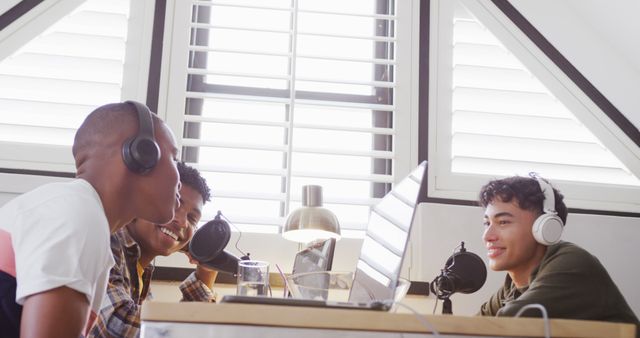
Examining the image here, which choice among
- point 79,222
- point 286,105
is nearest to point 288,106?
point 286,105

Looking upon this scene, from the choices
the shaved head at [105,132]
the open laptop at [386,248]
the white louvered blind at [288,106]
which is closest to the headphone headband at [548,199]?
the white louvered blind at [288,106]

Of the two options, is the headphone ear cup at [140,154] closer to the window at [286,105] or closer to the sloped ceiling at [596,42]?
the window at [286,105]

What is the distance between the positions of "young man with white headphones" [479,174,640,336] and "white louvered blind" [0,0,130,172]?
1497 mm

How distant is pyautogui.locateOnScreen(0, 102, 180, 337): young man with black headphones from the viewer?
1.03 m

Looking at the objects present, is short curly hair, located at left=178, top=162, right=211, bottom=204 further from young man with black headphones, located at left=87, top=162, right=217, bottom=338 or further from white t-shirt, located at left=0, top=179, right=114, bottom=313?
white t-shirt, located at left=0, top=179, right=114, bottom=313

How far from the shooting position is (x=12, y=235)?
1.12m

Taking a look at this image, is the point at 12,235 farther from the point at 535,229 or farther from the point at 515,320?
the point at 535,229

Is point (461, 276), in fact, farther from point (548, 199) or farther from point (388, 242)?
point (388, 242)

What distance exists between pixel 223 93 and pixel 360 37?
1.99 feet

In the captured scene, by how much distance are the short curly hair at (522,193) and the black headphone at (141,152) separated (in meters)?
1.27

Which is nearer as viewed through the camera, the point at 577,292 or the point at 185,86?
the point at 577,292

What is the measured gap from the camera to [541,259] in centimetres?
211

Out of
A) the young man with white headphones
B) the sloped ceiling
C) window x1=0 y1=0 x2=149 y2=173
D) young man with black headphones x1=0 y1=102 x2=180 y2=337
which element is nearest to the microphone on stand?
the young man with white headphones

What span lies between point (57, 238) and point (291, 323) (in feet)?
1.36
